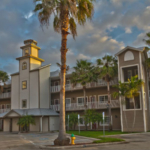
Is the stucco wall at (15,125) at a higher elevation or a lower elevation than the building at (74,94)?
lower

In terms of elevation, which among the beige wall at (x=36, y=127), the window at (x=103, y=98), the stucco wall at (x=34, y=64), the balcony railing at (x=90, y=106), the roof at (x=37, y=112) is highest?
the stucco wall at (x=34, y=64)

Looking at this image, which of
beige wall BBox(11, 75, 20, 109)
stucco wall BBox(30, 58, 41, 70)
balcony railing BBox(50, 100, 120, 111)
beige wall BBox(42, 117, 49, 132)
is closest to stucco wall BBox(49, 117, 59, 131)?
beige wall BBox(42, 117, 49, 132)

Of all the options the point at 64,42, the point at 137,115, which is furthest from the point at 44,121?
the point at 64,42

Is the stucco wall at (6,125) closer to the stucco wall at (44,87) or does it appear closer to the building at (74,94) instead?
the building at (74,94)

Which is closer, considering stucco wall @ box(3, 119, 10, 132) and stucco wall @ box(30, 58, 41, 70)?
stucco wall @ box(3, 119, 10, 132)

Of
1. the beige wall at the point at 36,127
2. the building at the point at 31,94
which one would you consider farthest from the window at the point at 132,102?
the beige wall at the point at 36,127

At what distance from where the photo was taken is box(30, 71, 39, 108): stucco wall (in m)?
36.4

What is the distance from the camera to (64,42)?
1688cm

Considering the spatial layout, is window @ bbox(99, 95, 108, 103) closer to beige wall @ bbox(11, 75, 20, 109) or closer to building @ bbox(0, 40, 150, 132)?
building @ bbox(0, 40, 150, 132)

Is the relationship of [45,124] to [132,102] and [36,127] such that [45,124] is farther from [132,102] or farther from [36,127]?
[132,102]

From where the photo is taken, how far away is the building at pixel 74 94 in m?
28.2

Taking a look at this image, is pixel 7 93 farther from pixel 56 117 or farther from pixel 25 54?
pixel 56 117

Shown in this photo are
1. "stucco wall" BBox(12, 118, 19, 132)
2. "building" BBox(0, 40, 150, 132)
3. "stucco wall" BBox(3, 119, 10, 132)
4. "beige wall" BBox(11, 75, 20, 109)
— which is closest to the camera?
"building" BBox(0, 40, 150, 132)

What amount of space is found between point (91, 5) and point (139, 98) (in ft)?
55.7
